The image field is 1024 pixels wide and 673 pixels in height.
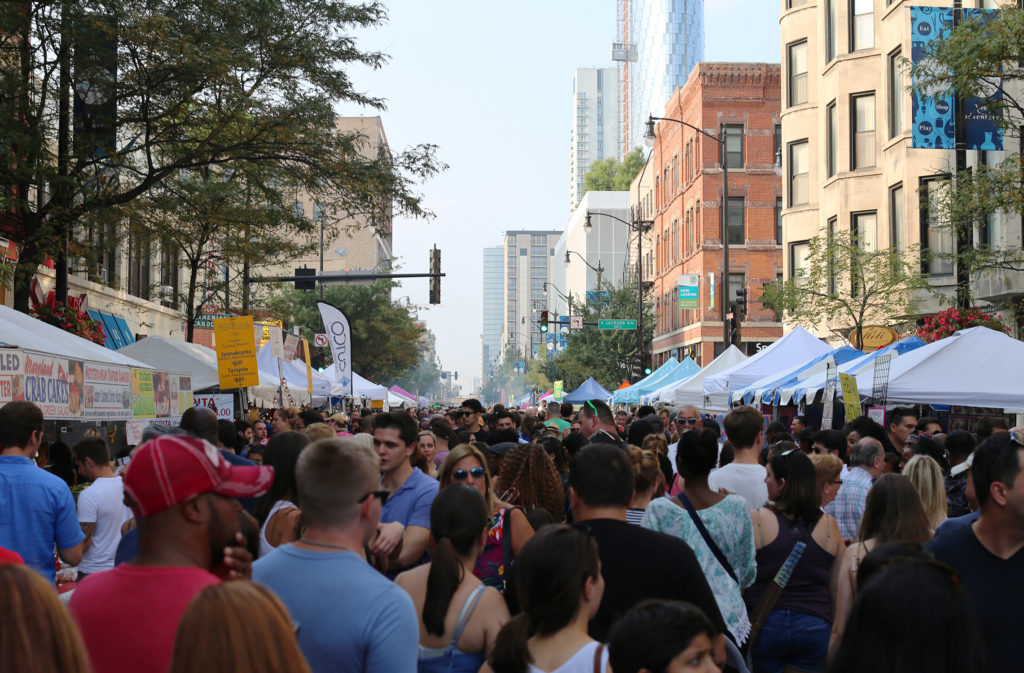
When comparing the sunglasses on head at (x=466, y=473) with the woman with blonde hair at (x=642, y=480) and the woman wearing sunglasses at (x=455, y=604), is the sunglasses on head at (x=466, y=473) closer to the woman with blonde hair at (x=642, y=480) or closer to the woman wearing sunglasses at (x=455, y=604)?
the woman with blonde hair at (x=642, y=480)

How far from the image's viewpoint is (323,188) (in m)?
19.9

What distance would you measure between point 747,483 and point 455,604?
129 inches

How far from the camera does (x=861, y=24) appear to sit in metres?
32.0

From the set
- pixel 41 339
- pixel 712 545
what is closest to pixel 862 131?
pixel 41 339

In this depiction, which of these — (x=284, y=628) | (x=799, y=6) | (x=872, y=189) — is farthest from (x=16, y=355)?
(x=799, y=6)

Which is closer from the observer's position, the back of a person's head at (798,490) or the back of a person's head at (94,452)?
the back of a person's head at (798,490)

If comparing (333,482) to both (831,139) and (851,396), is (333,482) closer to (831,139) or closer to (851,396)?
(851,396)

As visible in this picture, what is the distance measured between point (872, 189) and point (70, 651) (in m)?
31.2

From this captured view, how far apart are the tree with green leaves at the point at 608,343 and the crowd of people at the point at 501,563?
5313cm

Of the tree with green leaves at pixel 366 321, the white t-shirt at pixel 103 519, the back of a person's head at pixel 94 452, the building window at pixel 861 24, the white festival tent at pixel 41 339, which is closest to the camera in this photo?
the white t-shirt at pixel 103 519

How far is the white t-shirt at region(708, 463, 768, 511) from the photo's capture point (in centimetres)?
712

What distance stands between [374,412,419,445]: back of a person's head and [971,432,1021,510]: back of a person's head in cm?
320

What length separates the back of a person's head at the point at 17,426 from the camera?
6.37m

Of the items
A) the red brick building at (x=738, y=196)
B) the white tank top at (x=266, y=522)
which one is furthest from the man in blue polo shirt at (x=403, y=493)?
the red brick building at (x=738, y=196)
